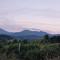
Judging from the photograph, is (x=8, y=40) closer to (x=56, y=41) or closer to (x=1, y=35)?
(x=1, y=35)

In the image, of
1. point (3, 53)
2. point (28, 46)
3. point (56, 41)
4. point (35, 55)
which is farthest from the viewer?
point (56, 41)

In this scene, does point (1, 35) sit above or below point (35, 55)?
above

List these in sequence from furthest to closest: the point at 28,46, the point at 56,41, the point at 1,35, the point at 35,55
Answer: the point at 56,41, the point at 1,35, the point at 28,46, the point at 35,55

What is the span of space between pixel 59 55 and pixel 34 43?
15.9 feet

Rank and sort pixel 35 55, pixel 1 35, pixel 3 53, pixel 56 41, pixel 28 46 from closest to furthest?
pixel 35 55 → pixel 3 53 → pixel 28 46 → pixel 1 35 → pixel 56 41

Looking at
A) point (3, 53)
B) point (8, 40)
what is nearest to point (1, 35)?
point (8, 40)

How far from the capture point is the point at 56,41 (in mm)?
33812

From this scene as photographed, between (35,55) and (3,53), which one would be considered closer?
(35,55)

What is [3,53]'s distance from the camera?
25.4 metres

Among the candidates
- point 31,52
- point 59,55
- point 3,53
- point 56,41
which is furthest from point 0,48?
point 56,41

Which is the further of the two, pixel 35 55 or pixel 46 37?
pixel 46 37

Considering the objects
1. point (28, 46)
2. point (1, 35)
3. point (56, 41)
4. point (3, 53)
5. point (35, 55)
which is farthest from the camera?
point (56, 41)

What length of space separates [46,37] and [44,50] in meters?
10.4

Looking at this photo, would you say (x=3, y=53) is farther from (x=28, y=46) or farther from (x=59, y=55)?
(x=59, y=55)
